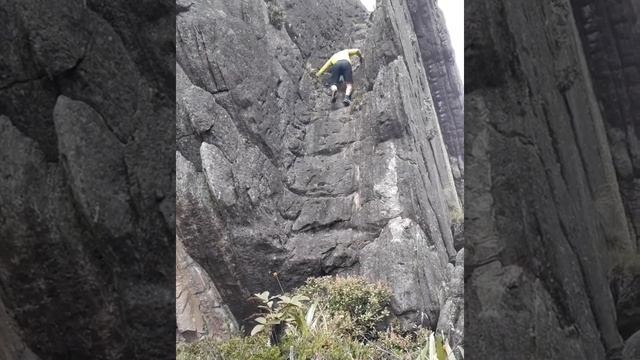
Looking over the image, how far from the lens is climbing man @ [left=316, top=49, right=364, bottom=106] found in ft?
55.6

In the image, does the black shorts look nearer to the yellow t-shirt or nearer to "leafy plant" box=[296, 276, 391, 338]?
the yellow t-shirt

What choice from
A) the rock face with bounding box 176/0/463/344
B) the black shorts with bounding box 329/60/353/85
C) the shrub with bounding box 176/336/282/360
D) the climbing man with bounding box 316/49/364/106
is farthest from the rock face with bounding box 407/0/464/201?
the shrub with bounding box 176/336/282/360

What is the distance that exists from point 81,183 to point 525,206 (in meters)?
1.74

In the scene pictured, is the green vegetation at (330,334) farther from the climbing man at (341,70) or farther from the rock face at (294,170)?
the climbing man at (341,70)

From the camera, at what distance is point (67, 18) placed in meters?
2.02

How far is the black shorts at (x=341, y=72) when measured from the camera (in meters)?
16.9

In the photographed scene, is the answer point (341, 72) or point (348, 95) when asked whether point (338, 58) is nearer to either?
point (341, 72)

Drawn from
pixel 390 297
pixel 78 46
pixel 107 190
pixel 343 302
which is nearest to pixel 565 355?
pixel 107 190

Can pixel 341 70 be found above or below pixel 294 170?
above

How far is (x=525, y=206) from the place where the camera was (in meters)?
2.29

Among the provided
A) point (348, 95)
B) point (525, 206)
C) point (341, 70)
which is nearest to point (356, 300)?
point (348, 95)

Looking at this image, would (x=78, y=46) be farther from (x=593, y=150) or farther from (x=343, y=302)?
(x=343, y=302)

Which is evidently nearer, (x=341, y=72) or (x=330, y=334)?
(x=330, y=334)

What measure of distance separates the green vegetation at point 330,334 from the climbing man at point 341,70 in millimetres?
6436
